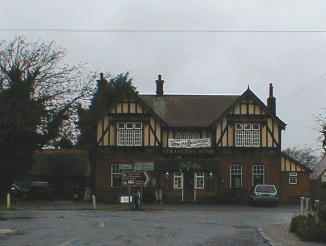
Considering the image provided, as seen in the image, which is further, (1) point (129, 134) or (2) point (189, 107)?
(2) point (189, 107)

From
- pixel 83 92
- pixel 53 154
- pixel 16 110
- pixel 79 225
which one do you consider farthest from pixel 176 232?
pixel 53 154

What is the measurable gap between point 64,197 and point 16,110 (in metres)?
11.5

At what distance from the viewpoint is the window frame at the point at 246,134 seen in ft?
205

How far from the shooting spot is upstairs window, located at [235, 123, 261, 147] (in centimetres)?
6234

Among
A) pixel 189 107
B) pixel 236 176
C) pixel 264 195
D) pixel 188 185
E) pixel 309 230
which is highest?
pixel 189 107

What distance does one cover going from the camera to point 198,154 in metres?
63.0

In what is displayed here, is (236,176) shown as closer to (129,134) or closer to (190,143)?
(190,143)

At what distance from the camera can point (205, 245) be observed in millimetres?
20688

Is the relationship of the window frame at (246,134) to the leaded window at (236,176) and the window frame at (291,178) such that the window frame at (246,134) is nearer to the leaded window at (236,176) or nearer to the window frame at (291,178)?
the leaded window at (236,176)

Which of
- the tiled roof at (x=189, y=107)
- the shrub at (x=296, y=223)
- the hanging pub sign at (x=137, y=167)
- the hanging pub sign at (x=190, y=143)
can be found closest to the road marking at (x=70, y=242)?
the shrub at (x=296, y=223)

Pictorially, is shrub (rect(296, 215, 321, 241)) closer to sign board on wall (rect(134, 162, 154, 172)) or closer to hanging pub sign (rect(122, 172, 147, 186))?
hanging pub sign (rect(122, 172, 147, 186))

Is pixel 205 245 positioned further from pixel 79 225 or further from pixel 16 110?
pixel 16 110

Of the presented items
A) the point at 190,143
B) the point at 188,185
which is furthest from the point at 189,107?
the point at 188,185

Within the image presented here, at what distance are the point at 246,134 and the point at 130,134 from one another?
31.2 ft
